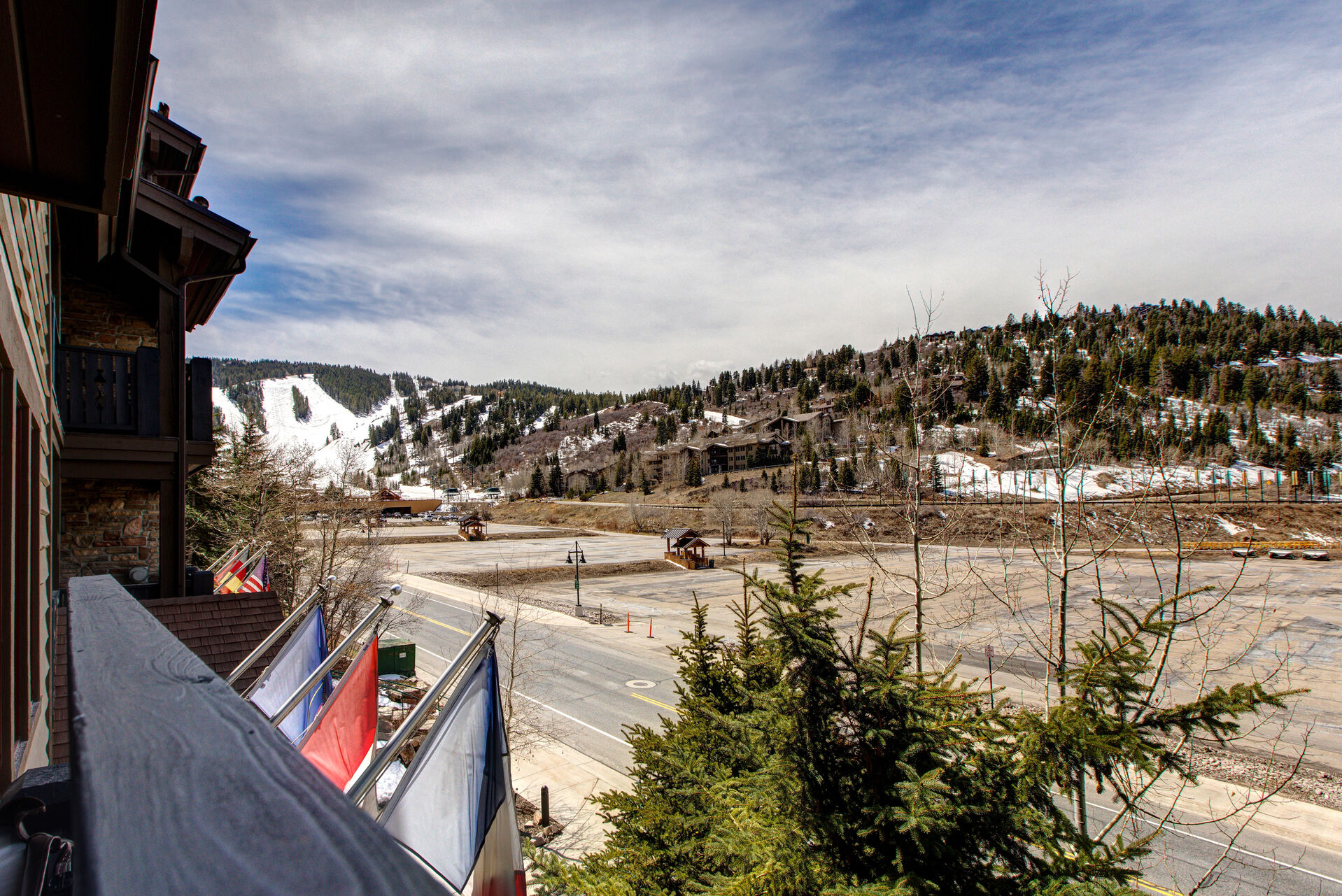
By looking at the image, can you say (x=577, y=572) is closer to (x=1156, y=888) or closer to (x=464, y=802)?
(x=1156, y=888)

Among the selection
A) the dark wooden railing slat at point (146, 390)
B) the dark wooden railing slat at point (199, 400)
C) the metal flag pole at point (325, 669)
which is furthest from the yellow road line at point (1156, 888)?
the dark wooden railing slat at point (146, 390)

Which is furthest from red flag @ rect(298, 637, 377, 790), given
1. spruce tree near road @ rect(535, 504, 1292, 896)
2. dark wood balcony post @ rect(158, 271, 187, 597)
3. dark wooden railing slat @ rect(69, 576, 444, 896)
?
dark wood balcony post @ rect(158, 271, 187, 597)

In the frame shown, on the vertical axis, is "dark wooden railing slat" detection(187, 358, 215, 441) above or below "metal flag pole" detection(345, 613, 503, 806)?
above

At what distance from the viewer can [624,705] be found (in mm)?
19047

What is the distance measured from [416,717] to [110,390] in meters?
7.69

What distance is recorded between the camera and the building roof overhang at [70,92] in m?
1.65

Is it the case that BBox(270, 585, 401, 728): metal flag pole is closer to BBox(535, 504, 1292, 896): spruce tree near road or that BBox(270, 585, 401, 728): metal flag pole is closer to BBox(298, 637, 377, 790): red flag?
BBox(298, 637, 377, 790): red flag

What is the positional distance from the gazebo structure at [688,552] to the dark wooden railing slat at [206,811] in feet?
165

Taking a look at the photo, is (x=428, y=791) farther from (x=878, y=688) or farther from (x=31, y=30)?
(x=31, y=30)

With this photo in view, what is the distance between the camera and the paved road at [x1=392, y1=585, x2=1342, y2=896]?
10930mm

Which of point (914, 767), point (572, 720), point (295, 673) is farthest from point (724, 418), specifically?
point (914, 767)

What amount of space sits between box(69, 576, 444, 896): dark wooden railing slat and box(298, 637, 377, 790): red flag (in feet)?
10.9

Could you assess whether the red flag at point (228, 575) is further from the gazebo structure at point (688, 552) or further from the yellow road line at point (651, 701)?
the gazebo structure at point (688, 552)

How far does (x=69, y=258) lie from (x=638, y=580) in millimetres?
37936
